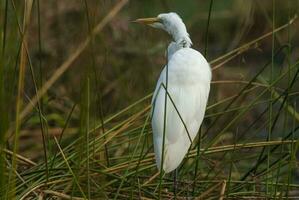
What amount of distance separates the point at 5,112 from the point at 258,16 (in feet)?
15.8

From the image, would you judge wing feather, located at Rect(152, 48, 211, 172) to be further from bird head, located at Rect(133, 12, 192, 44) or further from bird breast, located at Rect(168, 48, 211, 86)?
bird head, located at Rect(133, 12, 192, 44)

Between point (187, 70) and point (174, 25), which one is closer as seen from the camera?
point (187, 70)

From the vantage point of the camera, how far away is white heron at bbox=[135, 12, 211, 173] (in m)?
2.38

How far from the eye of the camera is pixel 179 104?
2.48 meters

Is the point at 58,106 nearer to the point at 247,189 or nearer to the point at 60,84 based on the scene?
the point at 60,84

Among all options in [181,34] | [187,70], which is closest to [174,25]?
[181,34]

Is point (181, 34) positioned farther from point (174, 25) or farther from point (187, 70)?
point (187, 70)

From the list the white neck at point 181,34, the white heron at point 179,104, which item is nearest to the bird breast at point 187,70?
the white heron at point 179,104

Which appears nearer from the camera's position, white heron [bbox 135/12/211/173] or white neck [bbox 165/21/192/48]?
white heron [bbox 135/12/211/173]

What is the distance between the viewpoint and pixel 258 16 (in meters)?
6.19

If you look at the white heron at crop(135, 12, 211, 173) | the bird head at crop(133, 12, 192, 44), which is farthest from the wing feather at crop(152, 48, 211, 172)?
the bird head at crop(133, 12, 192, 44)

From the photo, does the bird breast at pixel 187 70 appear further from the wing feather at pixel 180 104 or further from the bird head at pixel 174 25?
the bird head at pixel 174 25

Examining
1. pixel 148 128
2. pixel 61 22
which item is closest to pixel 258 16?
pixel 61 22

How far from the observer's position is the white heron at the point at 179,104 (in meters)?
2.38
